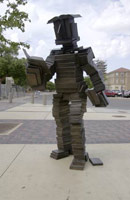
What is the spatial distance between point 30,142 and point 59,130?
1378 millimetres

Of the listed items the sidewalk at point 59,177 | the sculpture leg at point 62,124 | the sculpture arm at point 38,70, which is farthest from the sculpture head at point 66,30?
the sidewalk at point 59,177

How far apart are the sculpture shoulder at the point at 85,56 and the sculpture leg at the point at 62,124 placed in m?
0.71

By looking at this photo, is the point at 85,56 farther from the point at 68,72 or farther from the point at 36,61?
the point at 36,61

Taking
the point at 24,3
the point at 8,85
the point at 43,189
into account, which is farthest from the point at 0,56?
the point at 43,189

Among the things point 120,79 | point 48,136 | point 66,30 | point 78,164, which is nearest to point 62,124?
point 78,164

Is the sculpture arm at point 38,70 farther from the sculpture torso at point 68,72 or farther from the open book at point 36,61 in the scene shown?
the sculpture torso at point 68,72

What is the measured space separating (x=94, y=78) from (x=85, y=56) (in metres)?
0.39

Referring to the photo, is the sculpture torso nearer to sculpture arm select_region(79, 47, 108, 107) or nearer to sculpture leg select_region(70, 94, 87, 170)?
sculpture arm select_region(79, 47, 108, 107)

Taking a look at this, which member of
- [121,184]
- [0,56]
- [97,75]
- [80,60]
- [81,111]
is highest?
[0,56]

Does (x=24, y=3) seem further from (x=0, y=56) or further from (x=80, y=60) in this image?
(x=0, y=56)

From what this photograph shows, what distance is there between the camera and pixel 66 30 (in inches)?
126

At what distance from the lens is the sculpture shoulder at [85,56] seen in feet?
10.4

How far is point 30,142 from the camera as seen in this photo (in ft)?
15.5

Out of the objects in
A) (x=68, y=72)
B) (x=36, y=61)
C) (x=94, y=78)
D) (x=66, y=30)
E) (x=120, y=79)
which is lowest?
(x=94, y=78)
